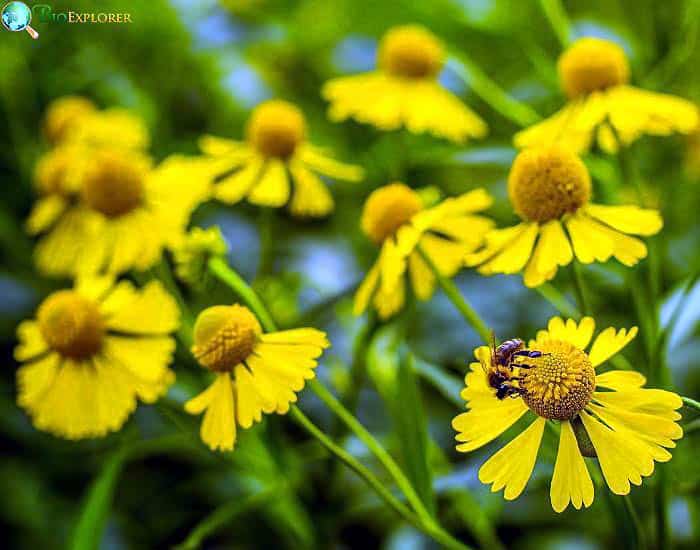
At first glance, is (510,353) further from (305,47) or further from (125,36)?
(125,36)

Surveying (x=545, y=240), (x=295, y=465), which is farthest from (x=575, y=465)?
(x=295, y=465)

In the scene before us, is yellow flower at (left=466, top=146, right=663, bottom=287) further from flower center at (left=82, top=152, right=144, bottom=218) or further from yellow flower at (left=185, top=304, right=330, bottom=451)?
flower center at (left=82, top=152, right=144, bottom=218)

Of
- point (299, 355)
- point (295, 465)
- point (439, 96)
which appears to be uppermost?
point (439, 96)

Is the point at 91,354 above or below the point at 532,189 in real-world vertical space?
below

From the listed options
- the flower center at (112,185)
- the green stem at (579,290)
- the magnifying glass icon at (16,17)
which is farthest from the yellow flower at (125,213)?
the green stem at (579,290)

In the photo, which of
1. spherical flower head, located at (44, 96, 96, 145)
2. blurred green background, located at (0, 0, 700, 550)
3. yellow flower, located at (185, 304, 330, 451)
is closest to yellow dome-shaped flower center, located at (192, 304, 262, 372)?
yellow flower, located at (185, 304, 330, 451)

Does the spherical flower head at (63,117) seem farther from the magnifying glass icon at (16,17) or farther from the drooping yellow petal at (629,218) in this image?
the drooping yellow petal at (629,218)
